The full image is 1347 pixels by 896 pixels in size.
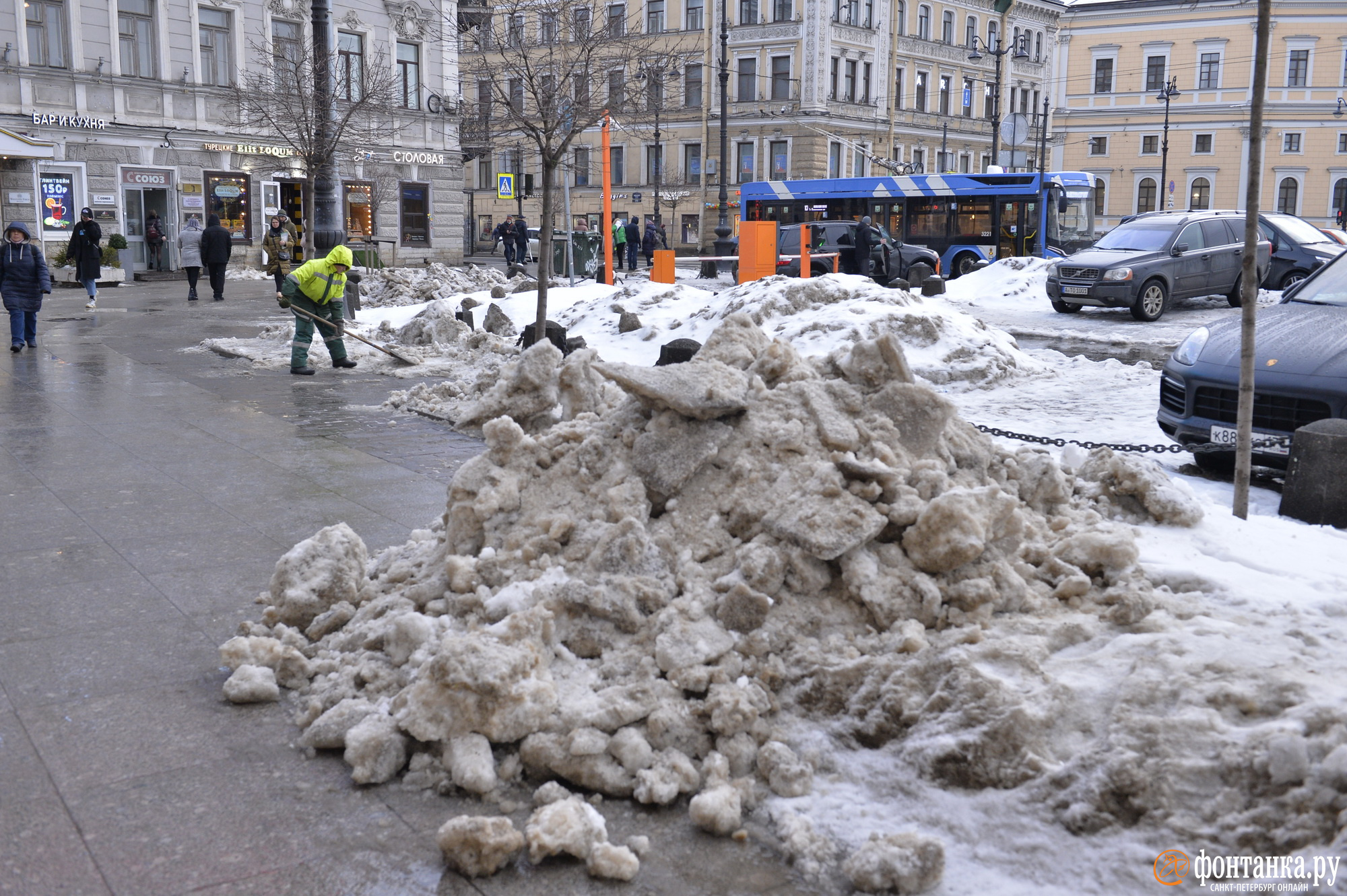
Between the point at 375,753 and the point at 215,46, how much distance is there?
35.1 m

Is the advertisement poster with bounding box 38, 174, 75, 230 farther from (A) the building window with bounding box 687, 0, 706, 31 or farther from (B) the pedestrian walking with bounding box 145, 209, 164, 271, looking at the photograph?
(A) the building window with bounding box 687, 0, 706, 31

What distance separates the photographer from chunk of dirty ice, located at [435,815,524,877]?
2961mm

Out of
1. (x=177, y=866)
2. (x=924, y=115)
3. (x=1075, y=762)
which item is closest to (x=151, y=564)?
(x=177, y=866)

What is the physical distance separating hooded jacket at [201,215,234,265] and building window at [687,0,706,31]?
41.6 metres

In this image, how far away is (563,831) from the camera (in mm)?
3029

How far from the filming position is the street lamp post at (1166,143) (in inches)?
2292

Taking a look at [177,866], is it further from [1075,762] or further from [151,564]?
[151,564]

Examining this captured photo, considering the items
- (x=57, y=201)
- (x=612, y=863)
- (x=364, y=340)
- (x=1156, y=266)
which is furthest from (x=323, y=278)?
(x=57, y=201)

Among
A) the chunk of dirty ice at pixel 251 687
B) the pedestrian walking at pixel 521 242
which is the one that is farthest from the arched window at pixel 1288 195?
the chunk of dirty ice at pixel 251 687

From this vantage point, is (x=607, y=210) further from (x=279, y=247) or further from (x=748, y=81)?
(x=748, y=81)

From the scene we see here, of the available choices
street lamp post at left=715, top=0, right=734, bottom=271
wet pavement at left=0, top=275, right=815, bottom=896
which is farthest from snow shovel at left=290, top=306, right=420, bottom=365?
street lamp post at left=715, top=0, right=734, bottom=271

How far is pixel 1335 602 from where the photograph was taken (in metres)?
3.89

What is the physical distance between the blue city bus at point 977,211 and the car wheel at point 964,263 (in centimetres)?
2

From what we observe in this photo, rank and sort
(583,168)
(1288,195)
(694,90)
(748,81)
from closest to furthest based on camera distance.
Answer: (748,81), (694,90), (583,168), (1288,195)
